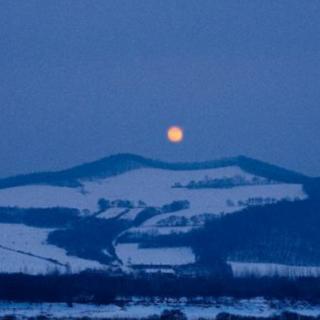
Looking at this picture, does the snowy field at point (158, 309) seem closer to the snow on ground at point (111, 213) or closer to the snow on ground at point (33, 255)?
the snow on ground at point (33, 255)

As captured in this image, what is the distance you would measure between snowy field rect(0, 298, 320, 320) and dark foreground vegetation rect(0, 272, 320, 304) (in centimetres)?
67

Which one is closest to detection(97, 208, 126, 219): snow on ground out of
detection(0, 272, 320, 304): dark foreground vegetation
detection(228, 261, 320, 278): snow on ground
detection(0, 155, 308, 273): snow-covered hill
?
detection(0, 155, 308, 273): snow-covered hill

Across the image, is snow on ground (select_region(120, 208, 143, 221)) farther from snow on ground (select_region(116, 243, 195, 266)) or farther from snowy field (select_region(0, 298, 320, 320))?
snowy field (select_region(0, 298, 320, 320))

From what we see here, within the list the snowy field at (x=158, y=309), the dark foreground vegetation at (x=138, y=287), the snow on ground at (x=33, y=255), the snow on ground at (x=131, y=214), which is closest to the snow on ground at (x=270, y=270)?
the dark foreground vegetation at (x=138, y=287)

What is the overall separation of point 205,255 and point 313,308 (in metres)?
9.03

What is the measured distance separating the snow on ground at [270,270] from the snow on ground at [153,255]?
1.68 metres

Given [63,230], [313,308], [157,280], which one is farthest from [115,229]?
[313,308]

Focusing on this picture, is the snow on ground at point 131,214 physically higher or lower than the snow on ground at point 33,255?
higher

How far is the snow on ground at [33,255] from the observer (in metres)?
27.2

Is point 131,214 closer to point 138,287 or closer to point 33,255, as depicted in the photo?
point 33,255

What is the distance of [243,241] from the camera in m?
31.6

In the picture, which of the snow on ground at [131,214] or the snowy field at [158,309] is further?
the snow on ground at [131,214]

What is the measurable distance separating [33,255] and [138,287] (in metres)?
7.26

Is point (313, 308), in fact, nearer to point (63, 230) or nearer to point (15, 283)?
point (15, 283)
